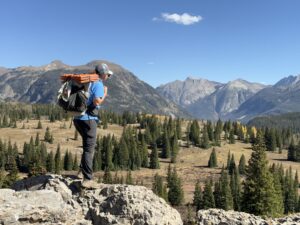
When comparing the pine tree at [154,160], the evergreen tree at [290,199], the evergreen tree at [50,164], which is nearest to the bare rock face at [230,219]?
the evergreen tree at [290,199]

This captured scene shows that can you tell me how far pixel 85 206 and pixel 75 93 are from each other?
422 cm

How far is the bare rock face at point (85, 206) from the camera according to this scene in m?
14.1

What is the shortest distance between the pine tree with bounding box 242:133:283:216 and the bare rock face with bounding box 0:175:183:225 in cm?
4811

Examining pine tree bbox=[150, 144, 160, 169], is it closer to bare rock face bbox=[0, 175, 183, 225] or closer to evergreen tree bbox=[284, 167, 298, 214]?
evergreen tree bbox=[284, 167, 298, 214]

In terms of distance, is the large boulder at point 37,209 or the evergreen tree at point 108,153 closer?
the large boulder at point 37,209

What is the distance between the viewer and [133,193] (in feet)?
48.2

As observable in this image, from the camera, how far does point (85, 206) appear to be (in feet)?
49.8

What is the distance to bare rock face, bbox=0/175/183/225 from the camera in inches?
556

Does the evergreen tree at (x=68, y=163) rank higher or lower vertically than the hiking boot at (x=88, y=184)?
lower

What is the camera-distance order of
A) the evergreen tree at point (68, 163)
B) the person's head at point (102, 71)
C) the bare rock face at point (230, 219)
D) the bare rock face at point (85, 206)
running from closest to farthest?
the bare rock face at point (85, 206) → the bare rock face at point (230, 219) → the person's head at point (102, 71) → the evergreen tree at point (68, 163)

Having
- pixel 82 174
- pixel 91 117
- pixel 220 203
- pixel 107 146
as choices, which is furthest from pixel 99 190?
pixel 107 146

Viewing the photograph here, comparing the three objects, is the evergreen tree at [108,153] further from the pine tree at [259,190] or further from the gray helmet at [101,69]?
the gray helmet at [101,69]

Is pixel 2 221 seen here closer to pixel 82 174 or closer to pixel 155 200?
pixel 82 174

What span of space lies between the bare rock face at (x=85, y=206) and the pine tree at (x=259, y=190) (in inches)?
1894
